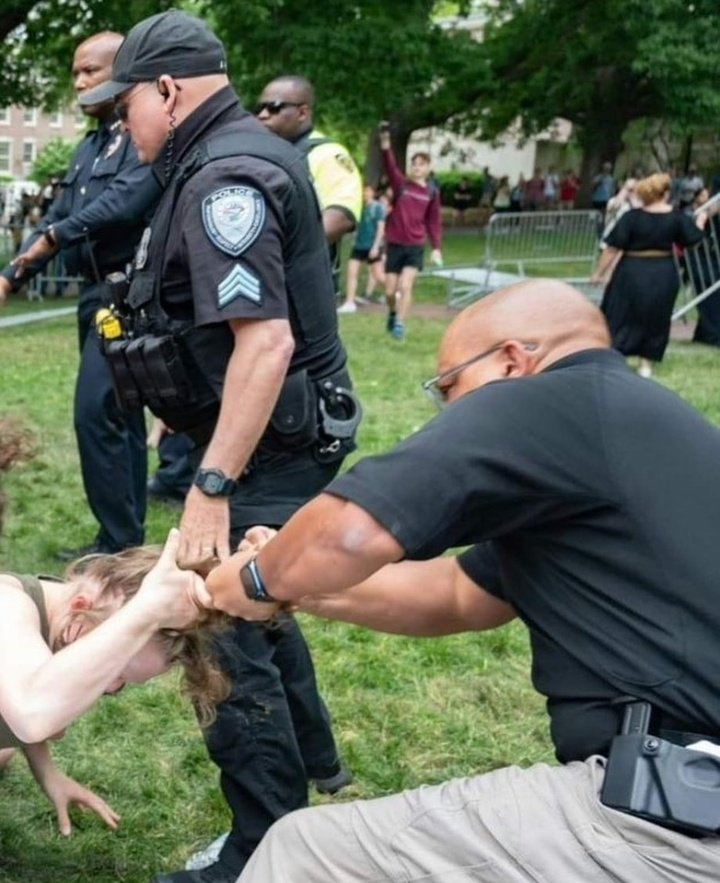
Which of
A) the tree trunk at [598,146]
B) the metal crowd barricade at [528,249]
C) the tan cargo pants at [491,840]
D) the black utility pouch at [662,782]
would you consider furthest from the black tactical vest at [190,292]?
the tree trunk at [598,146]

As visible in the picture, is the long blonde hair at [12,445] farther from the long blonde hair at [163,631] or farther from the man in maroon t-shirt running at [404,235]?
the man in maroon t-shirt running at [404,235]

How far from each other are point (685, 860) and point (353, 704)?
7.54 feet

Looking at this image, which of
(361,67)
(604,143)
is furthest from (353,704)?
(604,143)

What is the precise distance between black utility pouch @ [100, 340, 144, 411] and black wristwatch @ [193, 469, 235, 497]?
357mm

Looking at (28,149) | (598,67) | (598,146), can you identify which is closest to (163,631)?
(598,67)

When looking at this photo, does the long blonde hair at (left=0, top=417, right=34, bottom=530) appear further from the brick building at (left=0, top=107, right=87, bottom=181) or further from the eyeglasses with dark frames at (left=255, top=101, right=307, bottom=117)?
the brick building at (left=0, top=107, right=87, bottom=181)

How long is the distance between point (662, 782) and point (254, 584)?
0.71m

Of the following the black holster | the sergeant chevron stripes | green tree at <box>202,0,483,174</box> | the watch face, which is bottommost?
the watch face

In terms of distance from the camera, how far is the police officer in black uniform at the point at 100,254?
4.43 m

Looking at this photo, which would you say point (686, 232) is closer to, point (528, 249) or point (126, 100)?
point (126, 100)

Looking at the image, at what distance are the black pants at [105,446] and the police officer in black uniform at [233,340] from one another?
172cm

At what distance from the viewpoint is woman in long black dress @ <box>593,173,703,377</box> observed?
9.35 meters

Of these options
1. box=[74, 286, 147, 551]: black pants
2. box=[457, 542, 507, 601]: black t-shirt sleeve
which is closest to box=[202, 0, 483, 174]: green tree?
box=[74, 286, 147, 551]: black pants

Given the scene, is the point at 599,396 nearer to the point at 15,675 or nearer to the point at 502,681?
the point at 15,675
